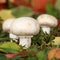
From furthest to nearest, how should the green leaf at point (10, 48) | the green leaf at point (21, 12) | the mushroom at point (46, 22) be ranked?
the green leaf at point (21, 12)
the mushroom at point (46, 22)
the green leaf at point (10, 48)

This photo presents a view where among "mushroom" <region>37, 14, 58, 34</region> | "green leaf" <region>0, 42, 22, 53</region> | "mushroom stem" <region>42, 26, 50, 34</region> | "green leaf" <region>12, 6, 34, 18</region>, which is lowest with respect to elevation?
"green leaf" <region>12, 6, 34, 18</region>

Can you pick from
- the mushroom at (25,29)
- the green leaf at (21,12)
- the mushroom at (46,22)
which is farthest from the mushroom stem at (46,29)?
the green leaf at (21,12)

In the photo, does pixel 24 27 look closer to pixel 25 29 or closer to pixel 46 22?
pixel 25 29

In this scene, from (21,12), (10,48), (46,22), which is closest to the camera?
(10,48)

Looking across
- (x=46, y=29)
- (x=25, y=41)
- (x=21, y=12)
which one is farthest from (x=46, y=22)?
(x=21, y=12)

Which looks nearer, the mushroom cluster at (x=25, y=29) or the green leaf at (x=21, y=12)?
the mushroom cluster at (x=25, y=29)

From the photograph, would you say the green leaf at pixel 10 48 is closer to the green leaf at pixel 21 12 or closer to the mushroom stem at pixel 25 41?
the mushroom stem at pixel 25 41

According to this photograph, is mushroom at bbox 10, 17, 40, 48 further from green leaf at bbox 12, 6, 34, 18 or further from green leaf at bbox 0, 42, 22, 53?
green leaf at bbox 12, 6, 34, 18

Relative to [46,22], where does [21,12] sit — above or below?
below

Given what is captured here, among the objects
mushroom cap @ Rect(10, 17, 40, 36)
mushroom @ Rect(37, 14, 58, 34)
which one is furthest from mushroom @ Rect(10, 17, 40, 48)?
mushroom @ Rect(37, 14, 58, 34)

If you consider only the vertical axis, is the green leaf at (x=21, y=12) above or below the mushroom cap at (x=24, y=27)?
below
